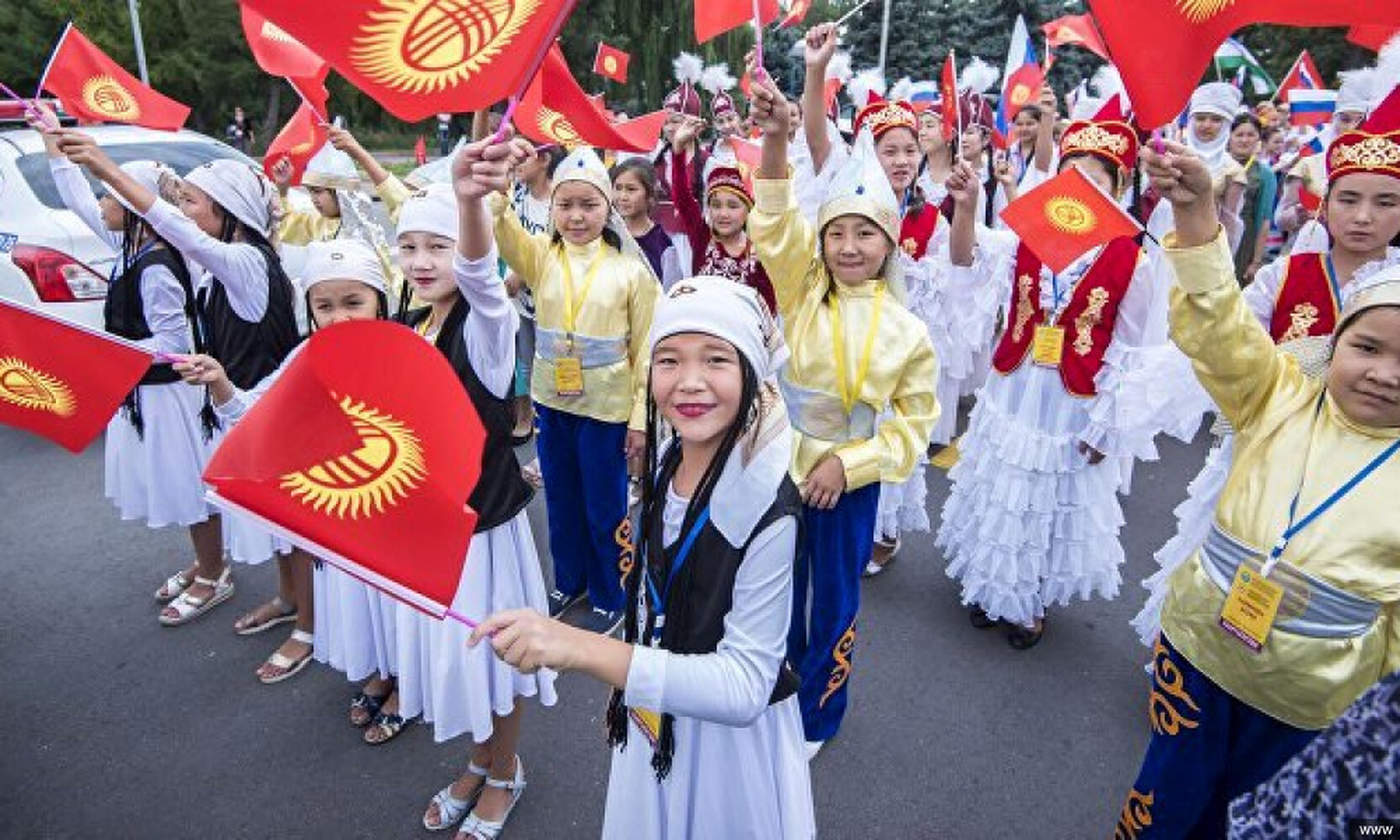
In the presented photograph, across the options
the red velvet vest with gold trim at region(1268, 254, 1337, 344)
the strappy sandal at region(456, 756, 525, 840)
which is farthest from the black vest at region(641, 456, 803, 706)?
the red velvet vest with gold trim at region(1268, 254, 1337, 344)

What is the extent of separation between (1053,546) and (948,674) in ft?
2.60

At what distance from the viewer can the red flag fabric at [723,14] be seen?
3.22m

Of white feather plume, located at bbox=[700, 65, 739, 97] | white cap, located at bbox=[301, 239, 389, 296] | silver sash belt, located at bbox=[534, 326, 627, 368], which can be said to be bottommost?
silver sash belt, located at bbox=[534, 326, 627, 368]

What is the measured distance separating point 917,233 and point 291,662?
13.7ft

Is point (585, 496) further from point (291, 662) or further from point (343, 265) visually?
point (343, 265)

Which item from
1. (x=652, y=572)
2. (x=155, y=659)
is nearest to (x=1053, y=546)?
(x=652, y=572)

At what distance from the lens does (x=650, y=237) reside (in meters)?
5.15

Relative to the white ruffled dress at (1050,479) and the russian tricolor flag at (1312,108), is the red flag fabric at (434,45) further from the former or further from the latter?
the russian tricolor flag at (1312,108)

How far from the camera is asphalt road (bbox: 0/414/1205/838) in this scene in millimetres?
2857

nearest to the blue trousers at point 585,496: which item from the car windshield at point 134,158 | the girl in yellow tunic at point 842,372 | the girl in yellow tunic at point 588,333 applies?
the girl in yellow tunic at point 588,333

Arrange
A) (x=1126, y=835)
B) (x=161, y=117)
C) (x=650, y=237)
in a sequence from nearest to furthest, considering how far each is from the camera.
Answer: (x=1126, y=835)
(x=161, y=117)
(x=650, y=237)

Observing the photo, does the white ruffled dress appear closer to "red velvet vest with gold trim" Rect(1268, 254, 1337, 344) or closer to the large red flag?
"red velvet vest with gold trim" Rect(1268, 254, 1337, 344)

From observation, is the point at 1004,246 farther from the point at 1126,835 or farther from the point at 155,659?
the point at 155,659

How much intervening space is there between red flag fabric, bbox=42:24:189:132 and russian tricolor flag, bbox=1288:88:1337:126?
37.7ft
